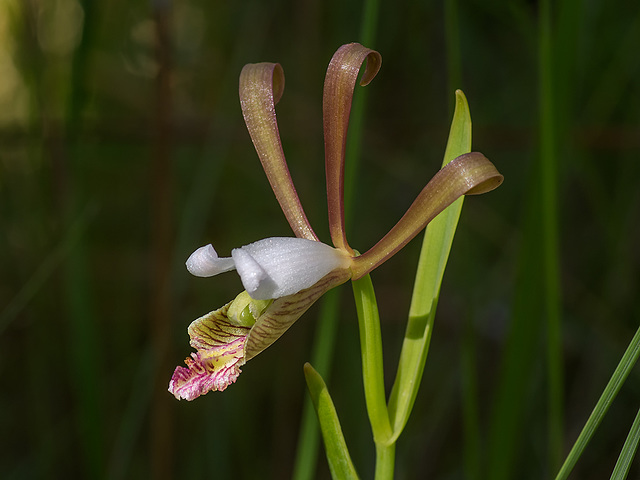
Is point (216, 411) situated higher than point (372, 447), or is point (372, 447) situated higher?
point (216, 411)

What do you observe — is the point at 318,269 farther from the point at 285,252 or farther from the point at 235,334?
the point at 235,334

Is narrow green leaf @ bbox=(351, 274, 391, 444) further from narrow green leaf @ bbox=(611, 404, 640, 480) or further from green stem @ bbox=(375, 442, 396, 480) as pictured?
narrow green leaf @ bbox=(611, 404, 640, 480)

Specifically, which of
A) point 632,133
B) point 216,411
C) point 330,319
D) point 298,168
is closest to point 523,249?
point 330,319

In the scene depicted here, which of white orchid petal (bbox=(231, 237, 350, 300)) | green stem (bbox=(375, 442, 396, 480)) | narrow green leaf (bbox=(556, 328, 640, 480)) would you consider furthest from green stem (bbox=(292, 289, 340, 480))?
narrow green leaf (bbox=(556, 328, 640, 480))

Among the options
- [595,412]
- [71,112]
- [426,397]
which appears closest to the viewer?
[595,412]

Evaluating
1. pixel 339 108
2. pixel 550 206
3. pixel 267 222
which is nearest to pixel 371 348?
pixel 339 108

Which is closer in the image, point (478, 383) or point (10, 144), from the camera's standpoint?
point (10, 144)

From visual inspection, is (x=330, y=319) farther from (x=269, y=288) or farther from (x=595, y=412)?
(x=595, y=412)

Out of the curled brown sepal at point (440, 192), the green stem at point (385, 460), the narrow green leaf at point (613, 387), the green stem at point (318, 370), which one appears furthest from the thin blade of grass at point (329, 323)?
the narrow green leaf at point (613, 387)
